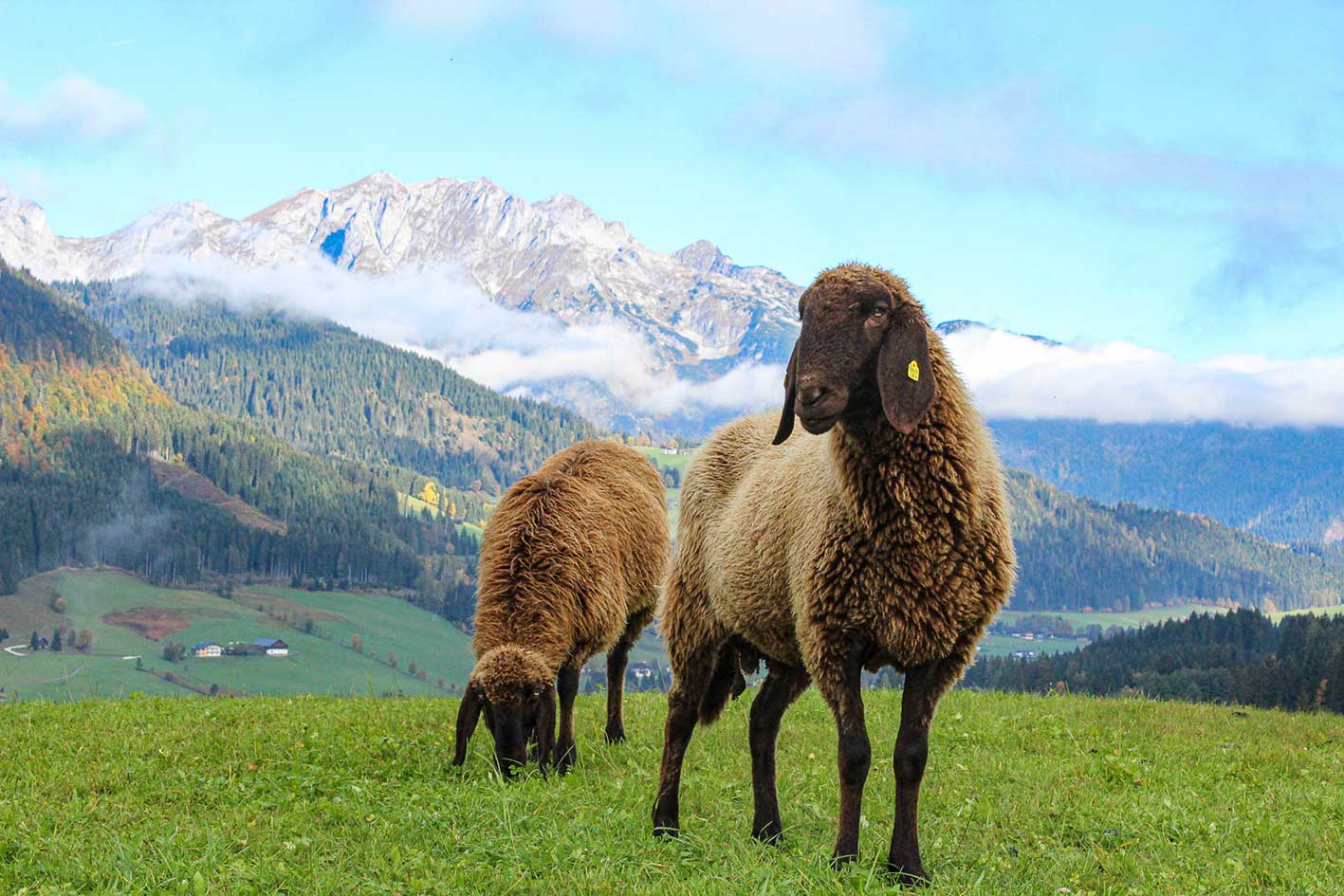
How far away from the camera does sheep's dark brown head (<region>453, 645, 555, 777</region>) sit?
11906mm

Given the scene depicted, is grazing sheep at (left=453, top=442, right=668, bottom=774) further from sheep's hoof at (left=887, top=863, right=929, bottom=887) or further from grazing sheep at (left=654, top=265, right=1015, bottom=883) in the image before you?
sheep's hoof at (left=887, top=863, right=929, bottom=887)

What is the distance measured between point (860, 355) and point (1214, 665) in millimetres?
81194

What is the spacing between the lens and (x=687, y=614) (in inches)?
385

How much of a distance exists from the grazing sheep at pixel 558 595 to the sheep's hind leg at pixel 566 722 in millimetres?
17

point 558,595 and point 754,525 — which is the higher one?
point 754,525

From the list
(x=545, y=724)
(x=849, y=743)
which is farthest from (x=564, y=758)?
(x=849, y=743)

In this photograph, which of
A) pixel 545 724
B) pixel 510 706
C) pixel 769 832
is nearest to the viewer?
pixel 769 832

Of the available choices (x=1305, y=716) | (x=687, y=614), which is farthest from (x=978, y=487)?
(x=1305, y=716)

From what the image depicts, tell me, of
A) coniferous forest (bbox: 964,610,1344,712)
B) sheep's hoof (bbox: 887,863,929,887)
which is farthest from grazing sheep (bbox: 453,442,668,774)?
coniferous forest (bbox: 964,610,1344,712)

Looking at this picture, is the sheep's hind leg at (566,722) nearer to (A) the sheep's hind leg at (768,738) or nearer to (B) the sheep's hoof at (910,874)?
(A) the sheep's hind leg at (768,738)

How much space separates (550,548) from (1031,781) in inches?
246

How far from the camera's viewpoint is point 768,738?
9.01 metres

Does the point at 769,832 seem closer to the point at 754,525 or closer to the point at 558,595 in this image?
the point at 754,525

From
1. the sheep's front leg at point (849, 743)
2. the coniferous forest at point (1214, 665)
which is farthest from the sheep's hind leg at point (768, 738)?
the coniferous forest at point (1214, 665)
